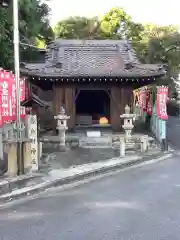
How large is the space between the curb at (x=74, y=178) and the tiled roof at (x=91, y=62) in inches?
182

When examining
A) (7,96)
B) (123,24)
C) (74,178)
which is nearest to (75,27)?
(123,24)

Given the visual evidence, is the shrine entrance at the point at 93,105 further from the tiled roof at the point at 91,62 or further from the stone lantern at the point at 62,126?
the stone lantern at the point at 62,126

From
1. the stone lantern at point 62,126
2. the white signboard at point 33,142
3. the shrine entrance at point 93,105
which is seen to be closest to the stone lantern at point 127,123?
the stone lantern at point 62,126

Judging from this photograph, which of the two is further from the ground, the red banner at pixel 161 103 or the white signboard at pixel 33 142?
the red banner at pixel 161 103

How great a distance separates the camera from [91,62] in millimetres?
18219

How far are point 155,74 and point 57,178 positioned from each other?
8.74 m

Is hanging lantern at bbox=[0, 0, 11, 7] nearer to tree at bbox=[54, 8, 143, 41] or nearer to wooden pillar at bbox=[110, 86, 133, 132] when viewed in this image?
wooden pillar at bbox=[110, 86, 133, 132]

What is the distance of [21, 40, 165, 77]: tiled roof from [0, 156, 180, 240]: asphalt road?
26.2 feet

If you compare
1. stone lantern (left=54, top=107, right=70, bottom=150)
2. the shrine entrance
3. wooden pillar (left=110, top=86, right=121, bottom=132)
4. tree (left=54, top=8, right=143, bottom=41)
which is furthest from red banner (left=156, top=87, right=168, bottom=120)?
tree (left=54, top=8, right=143, bottom=41)

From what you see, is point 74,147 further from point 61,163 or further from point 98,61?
point 98,61

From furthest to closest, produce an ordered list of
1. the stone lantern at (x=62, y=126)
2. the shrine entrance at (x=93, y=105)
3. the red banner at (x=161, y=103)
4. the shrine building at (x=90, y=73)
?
the shrine entrance at (x=93, y=105) < the red banner at (x=161, y=103) < the shrine building at (x=90, y=73) < the stone lantern at (x=62, y=126)

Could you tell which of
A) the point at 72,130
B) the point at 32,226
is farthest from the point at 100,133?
the point at 32,226

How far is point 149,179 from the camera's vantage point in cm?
998

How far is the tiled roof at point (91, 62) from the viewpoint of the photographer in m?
16.7
